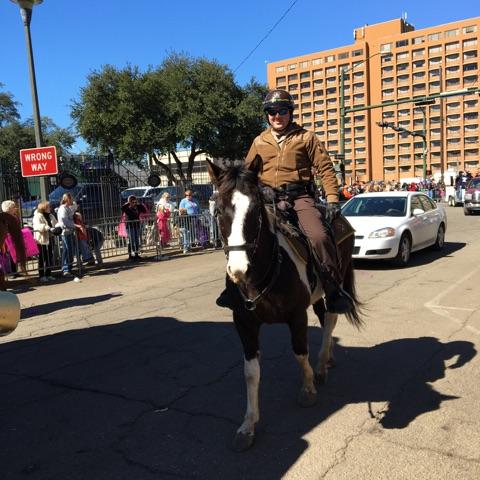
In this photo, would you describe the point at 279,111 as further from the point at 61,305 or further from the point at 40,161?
the point at 40,161

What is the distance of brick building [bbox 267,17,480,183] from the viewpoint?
291 ft

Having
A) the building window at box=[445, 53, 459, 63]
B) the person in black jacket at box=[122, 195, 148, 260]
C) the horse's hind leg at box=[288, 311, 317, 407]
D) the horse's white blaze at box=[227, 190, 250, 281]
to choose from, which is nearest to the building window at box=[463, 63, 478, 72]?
the building window at box=[445, 53, 459, 63]

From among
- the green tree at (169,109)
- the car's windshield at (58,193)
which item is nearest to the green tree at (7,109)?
the green tree at (169,109)

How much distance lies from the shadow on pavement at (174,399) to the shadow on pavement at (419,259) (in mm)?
5117

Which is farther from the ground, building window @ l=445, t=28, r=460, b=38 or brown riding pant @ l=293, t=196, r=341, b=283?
building window @ l=445, t=28, r=460, b=38

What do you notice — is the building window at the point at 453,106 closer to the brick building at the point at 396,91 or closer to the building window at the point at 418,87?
the brick building at the point at 396,91

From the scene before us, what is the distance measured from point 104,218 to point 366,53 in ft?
319

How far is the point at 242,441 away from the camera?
3336 millimetres

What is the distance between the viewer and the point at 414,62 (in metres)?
94.1

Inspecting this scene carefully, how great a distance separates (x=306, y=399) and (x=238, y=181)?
1958mm

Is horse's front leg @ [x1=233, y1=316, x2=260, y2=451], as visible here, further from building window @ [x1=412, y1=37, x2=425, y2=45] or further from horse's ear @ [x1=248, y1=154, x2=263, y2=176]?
building window @ [x1=412, y1=37, x2=425, y2=45]

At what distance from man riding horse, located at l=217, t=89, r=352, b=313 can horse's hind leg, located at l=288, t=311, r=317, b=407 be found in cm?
62

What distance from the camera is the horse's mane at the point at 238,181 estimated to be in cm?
305

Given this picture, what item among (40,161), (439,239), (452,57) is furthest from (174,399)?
(452,57)
